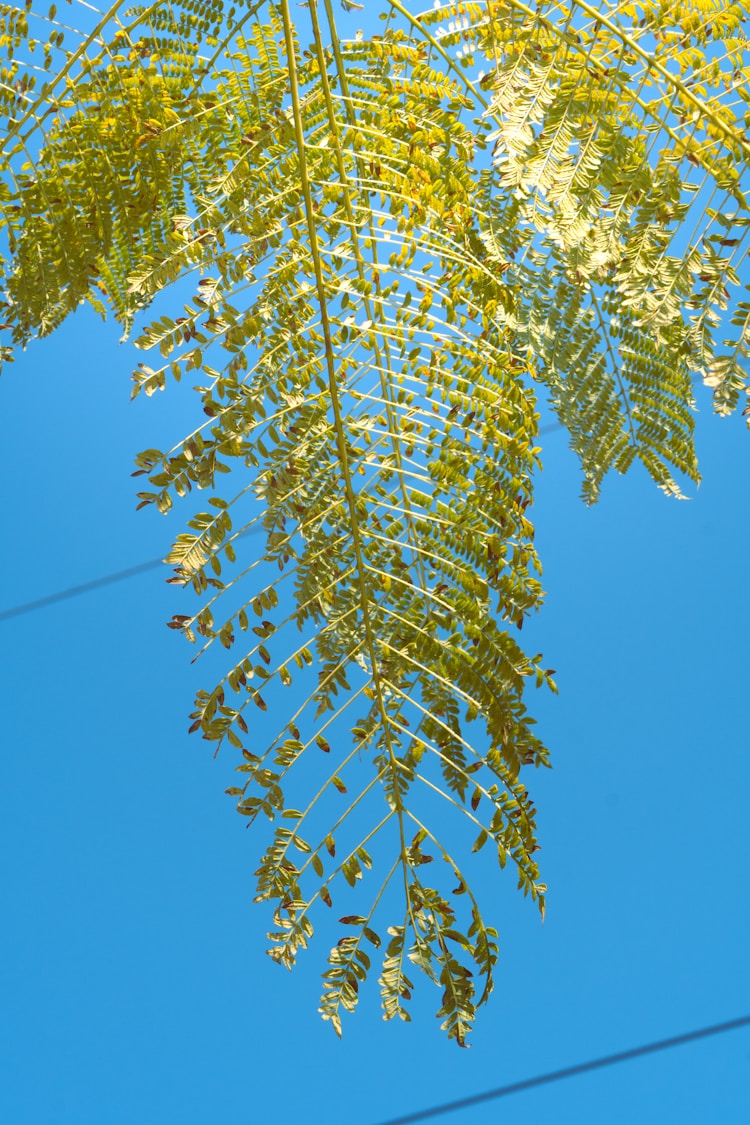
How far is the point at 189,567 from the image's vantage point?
435 millimetres

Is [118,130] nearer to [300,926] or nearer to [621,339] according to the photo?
[621,339]

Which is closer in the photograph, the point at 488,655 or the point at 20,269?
the point at 488,655

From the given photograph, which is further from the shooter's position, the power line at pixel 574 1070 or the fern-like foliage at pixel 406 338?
the power line at pixel 574 1070

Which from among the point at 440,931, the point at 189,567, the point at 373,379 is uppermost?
the point at 373,379

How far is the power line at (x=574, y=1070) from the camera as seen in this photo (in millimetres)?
1555

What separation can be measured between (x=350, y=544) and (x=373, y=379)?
85mm

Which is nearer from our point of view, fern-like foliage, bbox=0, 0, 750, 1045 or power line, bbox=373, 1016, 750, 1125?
fern-like foliage, bbox=0, 0, 750, 1045

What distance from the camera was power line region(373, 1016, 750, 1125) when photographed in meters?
1.55

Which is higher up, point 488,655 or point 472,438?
point 472,438

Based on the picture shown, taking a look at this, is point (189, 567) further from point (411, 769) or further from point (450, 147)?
point (450, 147)

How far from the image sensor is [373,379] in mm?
509

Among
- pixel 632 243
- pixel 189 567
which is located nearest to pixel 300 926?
pixel 189 567

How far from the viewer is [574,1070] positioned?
1.58 meters

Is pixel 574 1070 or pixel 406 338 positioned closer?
pixel 406 338
